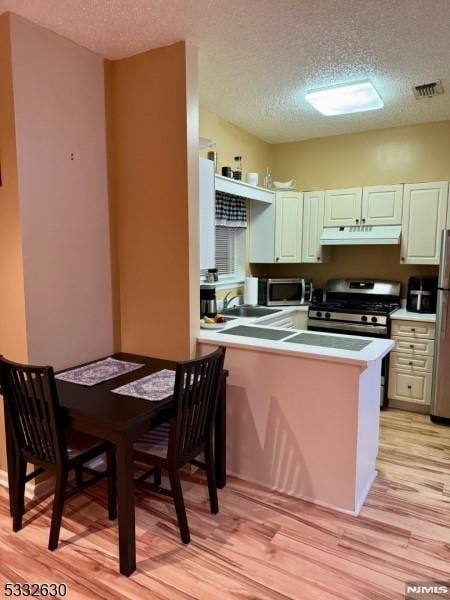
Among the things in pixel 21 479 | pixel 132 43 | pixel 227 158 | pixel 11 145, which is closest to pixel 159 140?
pixel 132 43

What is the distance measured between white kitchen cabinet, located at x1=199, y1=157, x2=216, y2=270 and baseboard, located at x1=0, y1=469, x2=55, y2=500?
1.66 meters

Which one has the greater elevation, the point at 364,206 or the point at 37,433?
the point at 364,206

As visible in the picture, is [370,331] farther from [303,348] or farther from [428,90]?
[428,90]

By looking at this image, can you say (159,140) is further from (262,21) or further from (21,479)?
(21,479)

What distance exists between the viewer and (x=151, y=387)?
219cm

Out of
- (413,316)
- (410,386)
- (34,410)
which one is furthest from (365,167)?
(34,410)

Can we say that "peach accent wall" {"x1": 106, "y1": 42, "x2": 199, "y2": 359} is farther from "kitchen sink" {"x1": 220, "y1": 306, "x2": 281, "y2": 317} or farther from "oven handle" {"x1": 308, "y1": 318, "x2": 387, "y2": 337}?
"oven handle" {"x1": 308, "y1": 318, "x2": 387, "y2": 337}

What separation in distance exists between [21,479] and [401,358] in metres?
3.20

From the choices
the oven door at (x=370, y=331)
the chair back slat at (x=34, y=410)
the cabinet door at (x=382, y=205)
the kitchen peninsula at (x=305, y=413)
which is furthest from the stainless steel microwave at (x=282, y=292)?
the chair back slat at (x=34, y=410)

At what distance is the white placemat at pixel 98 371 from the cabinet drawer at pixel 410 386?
2501mm

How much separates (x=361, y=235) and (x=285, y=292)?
3.15 ft

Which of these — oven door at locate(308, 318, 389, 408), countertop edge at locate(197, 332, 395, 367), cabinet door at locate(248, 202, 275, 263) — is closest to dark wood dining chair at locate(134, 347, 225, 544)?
countertop edge at locate(197, 332, 395, 367)

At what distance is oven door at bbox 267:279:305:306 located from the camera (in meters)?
4.27

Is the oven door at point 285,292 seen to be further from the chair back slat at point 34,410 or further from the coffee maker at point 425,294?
the chair back slat at point 34,410
